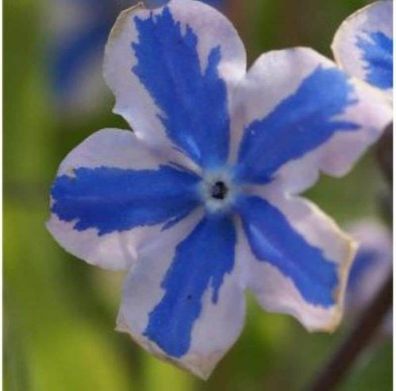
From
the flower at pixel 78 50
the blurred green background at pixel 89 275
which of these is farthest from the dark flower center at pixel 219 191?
the flower at pixel 78 50

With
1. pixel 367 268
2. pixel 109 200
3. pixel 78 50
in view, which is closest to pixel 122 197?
pixel 109 200

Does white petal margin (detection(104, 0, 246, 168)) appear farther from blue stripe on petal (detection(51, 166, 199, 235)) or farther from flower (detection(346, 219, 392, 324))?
flower (detection(346, 219, 392, 324))

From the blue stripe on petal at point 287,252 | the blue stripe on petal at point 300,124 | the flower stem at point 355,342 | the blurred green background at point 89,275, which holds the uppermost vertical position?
the blue stripe on petal at point 300,124

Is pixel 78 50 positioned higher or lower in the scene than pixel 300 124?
lower

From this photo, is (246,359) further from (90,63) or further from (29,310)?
(90,63)

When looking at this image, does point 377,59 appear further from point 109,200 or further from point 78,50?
point 78,50

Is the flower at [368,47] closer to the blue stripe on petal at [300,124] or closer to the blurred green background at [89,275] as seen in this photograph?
the blue stripe on petal at [300,124]

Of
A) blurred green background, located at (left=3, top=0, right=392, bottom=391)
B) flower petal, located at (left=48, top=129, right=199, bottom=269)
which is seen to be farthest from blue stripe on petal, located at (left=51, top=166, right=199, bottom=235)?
blurred green background, located at (left=3, top=0, right=392, bottom=391)
